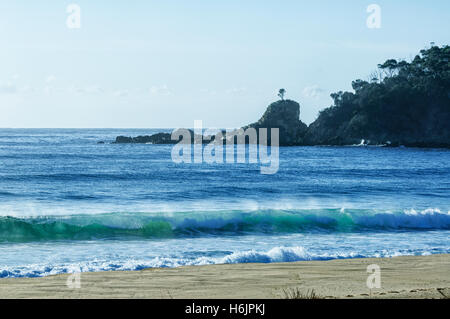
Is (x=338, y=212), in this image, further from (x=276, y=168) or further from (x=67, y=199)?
(x=276, y=168)

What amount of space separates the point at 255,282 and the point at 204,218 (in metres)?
10.1

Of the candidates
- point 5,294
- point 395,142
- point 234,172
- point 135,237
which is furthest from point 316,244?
point 395,142

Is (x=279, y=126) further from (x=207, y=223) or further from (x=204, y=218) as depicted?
(x=207, y=223)

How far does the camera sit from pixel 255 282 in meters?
11.1

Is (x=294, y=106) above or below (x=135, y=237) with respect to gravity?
above

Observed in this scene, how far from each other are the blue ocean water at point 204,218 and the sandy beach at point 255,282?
114cm

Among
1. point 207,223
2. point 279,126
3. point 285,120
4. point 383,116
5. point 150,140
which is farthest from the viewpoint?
point 285,120

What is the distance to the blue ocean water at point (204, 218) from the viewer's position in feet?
48.7

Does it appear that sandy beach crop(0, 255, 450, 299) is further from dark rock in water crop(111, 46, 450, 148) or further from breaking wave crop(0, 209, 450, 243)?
dark rock in water crop(111, 46, 450, 148)

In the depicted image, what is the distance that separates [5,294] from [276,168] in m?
40.5

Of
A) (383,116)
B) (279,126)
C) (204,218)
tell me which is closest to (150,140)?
(279,126)

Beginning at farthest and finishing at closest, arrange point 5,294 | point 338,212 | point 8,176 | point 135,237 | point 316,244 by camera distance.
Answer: point 8,176
point 338,212
point 135,237
point 316,244
point 5,294

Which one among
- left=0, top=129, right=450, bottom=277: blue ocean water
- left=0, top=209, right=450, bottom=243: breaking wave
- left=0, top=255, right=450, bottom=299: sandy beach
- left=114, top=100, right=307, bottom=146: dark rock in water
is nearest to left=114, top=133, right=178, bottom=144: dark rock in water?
left=114, top=100, right=307, bottom=146: dark rock in water
